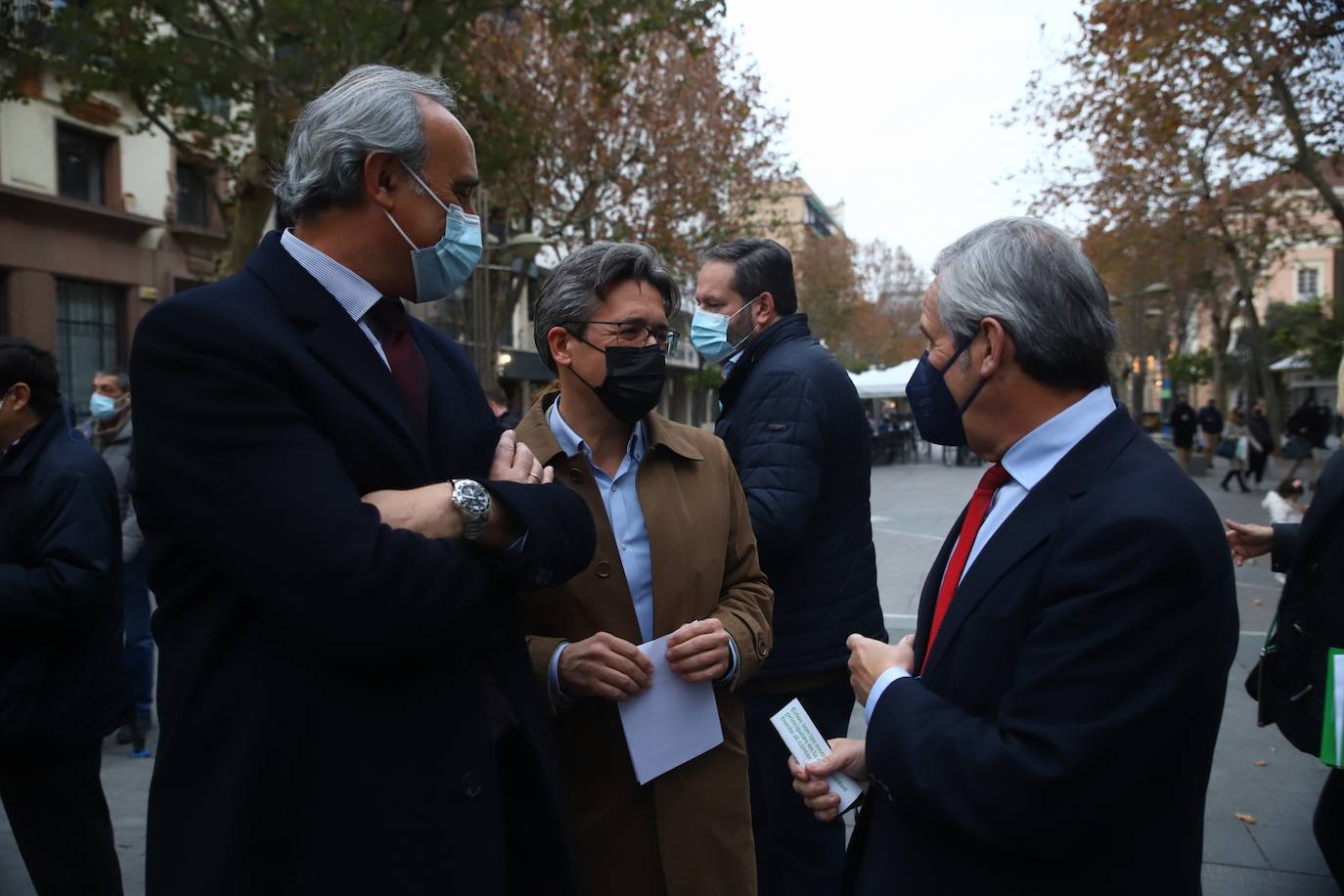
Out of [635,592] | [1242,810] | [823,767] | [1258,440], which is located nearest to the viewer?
[823,767]

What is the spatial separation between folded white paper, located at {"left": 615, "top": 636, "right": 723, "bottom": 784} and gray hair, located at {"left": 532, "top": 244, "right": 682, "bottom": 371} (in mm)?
821

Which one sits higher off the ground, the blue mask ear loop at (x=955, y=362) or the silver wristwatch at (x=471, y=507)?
the blue mask ear loop at (x=955, y=362)

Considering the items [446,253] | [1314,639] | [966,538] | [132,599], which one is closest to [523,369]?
[132,599]

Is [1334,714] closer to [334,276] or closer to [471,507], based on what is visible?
[471,507]

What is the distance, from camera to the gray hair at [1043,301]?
1.68m

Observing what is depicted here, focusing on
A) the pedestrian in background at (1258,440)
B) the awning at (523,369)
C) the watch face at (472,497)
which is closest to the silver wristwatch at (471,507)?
the watch face at (472,497)

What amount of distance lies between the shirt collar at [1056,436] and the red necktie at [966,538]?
0.09 metres

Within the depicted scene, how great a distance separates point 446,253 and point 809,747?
1.15m

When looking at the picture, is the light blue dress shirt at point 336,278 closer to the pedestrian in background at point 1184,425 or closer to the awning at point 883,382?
the awning at point 883,382

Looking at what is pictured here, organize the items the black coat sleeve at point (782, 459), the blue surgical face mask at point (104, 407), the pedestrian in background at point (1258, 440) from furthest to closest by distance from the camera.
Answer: the pedestrian in background at point (1258, 440) → the blue surgical face mask at point (104, 407) → the black coat sleeve at point (782, 459)

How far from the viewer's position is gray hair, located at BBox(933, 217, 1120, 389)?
1.68 m

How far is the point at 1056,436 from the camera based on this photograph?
5.65 ft

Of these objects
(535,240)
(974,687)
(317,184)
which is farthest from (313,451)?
(535,240)

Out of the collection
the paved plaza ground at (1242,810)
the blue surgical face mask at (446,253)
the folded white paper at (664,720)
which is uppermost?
the blue surgical face mask at (446,253)
